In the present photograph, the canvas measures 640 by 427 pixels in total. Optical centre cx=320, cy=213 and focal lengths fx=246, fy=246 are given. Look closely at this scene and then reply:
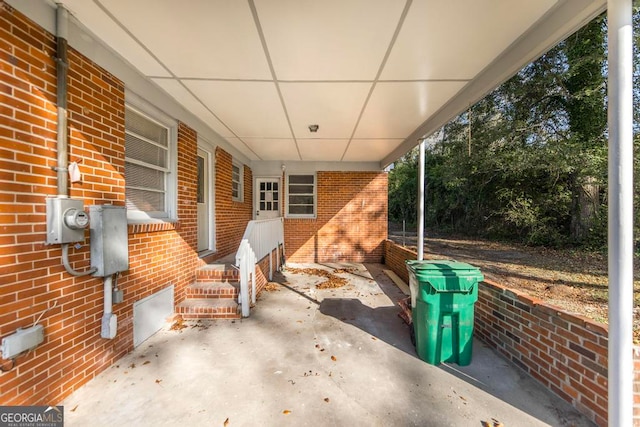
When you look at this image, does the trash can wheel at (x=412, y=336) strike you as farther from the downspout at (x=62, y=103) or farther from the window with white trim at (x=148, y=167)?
the window with white trim at (x=148, y=167)

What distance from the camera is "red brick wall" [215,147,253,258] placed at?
522cm

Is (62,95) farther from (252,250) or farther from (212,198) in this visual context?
(212,198)

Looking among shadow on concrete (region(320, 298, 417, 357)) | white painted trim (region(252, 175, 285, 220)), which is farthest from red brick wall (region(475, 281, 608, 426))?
white painted trim (region(252, 175, 285, 220))

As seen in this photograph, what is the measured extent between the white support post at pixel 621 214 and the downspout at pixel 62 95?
4.03 metres

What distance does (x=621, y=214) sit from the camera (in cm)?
163

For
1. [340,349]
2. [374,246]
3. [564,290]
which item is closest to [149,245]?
[340,349]

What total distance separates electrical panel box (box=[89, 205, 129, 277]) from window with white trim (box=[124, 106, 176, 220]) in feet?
1.96

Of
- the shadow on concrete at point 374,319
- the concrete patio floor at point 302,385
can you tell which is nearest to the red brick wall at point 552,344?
the concrete patio floor at point 302,385

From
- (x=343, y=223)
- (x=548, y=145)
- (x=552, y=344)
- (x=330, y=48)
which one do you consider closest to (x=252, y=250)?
(x=330, y=48)

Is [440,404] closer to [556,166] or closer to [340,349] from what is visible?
[340,349]

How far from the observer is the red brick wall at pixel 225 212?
5.22m

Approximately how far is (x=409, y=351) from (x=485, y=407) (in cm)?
86

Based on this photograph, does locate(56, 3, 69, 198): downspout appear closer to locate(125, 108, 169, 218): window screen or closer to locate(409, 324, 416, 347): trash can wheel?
locate(125, 108, 169, 218): window screen

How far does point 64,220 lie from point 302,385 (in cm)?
243
